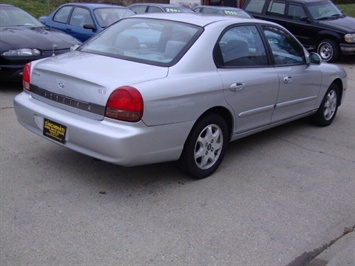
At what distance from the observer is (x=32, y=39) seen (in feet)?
24.5

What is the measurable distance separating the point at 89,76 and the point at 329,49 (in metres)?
10.5

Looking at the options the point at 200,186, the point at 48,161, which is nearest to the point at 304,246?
the point at 200,186

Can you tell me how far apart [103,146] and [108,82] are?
53cm

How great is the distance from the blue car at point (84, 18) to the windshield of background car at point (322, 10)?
5819mm

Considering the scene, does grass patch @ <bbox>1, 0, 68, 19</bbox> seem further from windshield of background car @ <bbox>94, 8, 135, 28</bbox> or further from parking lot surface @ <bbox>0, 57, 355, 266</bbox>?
parking lot surface @ <bbox>0, 57, 355, 266</bbox>

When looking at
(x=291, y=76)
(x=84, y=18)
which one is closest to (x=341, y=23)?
(x=84, y=18)

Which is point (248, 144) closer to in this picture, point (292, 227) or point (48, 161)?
point (292, 227)

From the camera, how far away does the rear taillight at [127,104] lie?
353cm

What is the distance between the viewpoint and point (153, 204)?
3.74 meters

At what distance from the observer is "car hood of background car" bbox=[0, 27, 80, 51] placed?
7.21 meters

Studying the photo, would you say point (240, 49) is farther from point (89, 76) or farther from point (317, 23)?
point (317, 23)

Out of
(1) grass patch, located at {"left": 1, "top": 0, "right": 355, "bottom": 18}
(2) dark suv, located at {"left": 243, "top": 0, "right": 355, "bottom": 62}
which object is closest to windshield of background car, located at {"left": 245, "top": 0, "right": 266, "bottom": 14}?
(2) dark suv, located at {"left": 243, "top": 0, "right": 355, "bottom": 62}

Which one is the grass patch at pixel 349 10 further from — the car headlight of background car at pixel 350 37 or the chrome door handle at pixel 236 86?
the chrome door handle at pixel 236 86

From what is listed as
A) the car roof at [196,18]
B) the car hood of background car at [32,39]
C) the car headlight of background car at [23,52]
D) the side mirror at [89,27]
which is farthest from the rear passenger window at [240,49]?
the side mirror at [89,27]
